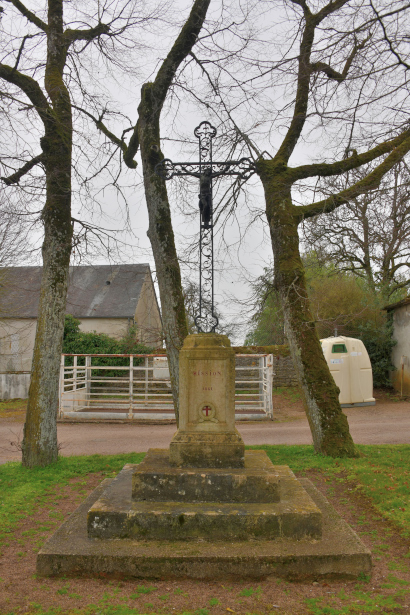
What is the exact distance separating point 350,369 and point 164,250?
35.1 ft

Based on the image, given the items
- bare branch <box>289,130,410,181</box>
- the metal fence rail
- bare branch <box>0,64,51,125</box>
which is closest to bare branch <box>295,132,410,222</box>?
bare branch <box>289,130,410,181</box>

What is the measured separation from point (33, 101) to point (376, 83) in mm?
5758

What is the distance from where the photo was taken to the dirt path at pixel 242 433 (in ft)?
35.2

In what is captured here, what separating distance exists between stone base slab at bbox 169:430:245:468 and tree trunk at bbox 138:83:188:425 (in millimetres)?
3127

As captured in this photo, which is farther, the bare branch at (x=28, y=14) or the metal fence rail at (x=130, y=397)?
the metal fence rail at (x=130, y=397)

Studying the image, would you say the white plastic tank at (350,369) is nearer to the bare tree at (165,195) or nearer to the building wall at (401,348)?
the building wall at (401,348)

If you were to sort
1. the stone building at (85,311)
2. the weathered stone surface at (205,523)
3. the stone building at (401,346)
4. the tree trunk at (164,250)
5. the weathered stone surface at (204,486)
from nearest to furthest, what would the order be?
the weathered stone surface at (205,523) → the weathered stone surface at (204,486) → the tree trunk at (164,250) → the stone building at (401,346) → the stone building at (85,311)

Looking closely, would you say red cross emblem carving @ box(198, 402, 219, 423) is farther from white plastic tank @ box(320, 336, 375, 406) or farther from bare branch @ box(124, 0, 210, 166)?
white plastic tank @ box(320, 336, 375, 406)

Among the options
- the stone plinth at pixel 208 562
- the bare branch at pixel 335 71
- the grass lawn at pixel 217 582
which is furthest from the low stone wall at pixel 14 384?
the stone plinth at pixel 208 562

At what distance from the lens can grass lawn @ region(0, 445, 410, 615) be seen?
11.9 ft

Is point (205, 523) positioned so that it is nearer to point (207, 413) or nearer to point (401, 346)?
point (207, 413)

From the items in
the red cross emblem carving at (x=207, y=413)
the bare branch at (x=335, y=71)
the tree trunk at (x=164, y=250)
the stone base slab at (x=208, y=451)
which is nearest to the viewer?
the stone base slab at (x=208, y=451)

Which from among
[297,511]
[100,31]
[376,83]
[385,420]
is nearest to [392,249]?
[385,420]

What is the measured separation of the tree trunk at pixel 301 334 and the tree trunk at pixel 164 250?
1807 mm
